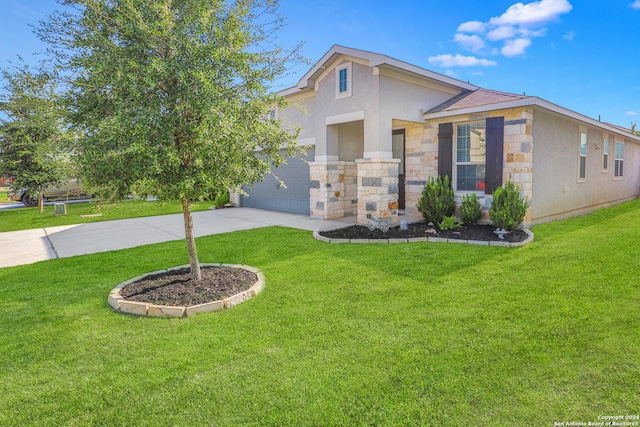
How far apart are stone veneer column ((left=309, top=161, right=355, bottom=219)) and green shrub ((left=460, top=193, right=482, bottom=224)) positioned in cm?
366

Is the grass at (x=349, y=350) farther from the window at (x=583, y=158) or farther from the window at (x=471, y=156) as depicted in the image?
the window at (x=583, y=158)

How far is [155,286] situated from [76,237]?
19.7 ft

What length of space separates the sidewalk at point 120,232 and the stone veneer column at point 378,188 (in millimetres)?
1012

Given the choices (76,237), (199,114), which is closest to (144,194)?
(199,114)

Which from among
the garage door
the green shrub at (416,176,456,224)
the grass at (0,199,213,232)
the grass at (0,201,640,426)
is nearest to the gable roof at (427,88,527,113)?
the green shrub at (416,176,456,224)

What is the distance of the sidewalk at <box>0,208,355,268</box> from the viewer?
769cm

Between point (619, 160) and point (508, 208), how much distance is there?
10.6 meters

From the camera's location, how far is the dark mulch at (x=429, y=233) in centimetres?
747

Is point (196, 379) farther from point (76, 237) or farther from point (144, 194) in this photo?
point (76, 237)

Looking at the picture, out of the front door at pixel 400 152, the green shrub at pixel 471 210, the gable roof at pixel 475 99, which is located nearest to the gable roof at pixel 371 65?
the gable roof at pixel 475 99

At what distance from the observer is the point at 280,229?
9344 mm

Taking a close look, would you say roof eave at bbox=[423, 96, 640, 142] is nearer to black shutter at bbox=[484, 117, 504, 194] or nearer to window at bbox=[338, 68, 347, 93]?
black shutter at bbox=[484, 117, 504, 194]

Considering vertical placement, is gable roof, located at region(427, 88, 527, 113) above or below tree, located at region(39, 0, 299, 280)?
above

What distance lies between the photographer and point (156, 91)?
13.3 feet
